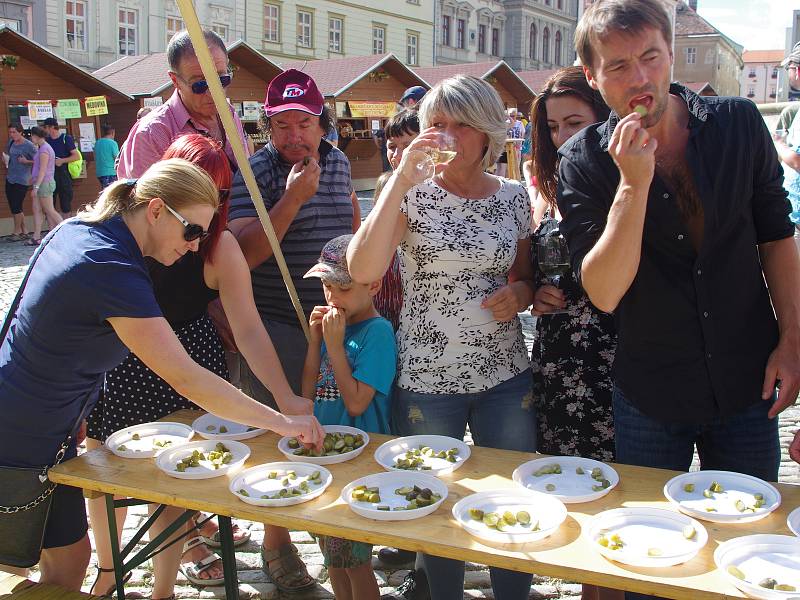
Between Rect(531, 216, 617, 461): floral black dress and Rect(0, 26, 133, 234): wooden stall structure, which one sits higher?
Rect(0, 26, 133, 234): wooden stall structure

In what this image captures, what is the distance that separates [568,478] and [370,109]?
2186cm

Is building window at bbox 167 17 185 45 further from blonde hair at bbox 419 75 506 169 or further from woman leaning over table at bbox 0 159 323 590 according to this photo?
woman leaning over table at bbox 0 159 323 590

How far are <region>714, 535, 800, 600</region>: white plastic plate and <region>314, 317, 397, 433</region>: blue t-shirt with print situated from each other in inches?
53.4

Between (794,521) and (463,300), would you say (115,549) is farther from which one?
(794,521)

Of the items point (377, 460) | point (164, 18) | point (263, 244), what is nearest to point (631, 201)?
point (377, 460)

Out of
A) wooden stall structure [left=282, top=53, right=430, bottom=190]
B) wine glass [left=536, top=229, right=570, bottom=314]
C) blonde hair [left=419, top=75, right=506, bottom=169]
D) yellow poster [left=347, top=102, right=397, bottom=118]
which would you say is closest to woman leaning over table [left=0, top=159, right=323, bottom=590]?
blonde hair [left=419, top=75, right=506, bottom=169]

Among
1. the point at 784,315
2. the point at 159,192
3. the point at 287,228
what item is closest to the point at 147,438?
the point at 159,192

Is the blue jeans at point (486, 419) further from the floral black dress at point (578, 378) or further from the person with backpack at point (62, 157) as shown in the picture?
the person with backpack at point (62, 157)

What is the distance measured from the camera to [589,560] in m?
1.92

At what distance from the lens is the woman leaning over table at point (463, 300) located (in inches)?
111

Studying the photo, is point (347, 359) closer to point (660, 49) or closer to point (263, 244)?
point (263, 244)

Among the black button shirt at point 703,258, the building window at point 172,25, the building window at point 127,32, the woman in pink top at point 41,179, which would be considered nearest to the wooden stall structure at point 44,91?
the woman in pink top at point 41,179

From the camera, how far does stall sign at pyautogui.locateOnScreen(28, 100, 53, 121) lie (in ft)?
50.4

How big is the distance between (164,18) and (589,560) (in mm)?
32709
